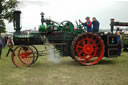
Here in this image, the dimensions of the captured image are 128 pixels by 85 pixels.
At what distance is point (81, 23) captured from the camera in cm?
677

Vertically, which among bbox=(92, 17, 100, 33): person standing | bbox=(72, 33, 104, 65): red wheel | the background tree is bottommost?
bbox=(72, 33, 104, 65): red wheel

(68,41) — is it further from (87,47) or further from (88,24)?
(88,24)

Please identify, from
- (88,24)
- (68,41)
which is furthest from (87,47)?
(88,24)

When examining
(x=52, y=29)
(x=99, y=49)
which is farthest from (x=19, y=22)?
(x=99, y=49)

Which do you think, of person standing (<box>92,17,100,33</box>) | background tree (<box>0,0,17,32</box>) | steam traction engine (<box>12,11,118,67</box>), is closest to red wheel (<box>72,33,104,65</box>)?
steam traction engine (<box>12,11,118,67</box>)

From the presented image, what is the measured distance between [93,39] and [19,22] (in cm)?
329

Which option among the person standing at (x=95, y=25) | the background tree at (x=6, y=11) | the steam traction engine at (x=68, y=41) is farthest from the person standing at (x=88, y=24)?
the background tree at (x=6, y=11)

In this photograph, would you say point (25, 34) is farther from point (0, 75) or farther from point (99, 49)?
point (99, 49)

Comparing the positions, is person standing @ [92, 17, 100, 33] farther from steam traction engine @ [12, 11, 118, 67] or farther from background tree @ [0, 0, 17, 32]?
background tree @ [0, 0, 17, 32]

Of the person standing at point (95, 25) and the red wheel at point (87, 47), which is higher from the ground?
the person standing at point (95, 25)

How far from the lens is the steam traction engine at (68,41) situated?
634 centimetres

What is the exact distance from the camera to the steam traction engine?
6336 millimetres

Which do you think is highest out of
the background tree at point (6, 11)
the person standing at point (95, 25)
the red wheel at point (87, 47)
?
the background tree at point (6, 11)

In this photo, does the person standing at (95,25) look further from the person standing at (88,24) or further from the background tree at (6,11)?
the background tree at (6,11)
